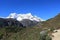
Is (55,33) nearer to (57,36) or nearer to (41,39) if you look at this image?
(57,36)

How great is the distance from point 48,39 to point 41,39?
31.5 inches

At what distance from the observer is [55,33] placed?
25922 millimetres

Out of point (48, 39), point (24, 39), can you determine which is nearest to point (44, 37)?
point (48, 39)

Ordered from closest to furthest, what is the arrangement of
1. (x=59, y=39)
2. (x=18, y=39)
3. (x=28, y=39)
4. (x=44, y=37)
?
(x=44, y=37), (x=59, y=39), (x=28, y=39), (x=18, y=39)

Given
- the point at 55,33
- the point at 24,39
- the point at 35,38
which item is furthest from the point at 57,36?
the point at 24,39

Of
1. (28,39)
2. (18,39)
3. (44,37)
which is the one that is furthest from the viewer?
(18,39)

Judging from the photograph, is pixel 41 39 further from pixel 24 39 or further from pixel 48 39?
pixel 24 39

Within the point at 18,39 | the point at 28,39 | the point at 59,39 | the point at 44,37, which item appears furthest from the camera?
the point at 18,39

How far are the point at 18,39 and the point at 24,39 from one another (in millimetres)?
1164

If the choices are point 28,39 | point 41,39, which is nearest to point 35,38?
point 28,39

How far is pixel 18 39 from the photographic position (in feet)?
91.2

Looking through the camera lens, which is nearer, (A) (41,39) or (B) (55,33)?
(A) (41,39)

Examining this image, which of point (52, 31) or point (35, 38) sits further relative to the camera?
point (52, 31)

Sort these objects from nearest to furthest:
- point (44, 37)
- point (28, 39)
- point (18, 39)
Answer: point (44, 37) → point (28, 39) → point (18, 39)
